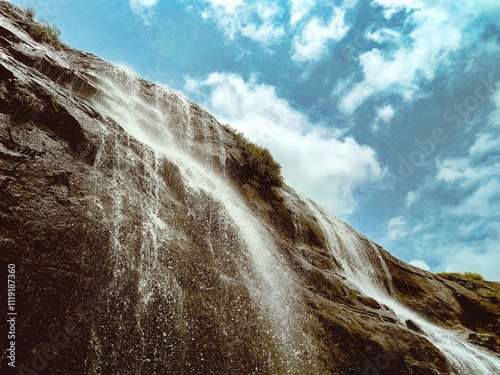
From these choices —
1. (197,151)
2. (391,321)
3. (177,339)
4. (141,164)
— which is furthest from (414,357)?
(197,151)

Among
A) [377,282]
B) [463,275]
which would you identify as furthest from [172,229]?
[463,275]

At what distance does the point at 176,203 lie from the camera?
9172mm

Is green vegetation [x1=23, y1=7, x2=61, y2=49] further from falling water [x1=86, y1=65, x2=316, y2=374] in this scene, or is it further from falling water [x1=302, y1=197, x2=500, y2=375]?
falling water [x1=302, y1=197, x2=500, y2=375]

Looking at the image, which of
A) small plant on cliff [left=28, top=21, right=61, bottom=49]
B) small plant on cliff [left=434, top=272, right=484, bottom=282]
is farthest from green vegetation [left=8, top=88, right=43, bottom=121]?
small plant on cliff [left=434, top=272, right=484, bottom=282]

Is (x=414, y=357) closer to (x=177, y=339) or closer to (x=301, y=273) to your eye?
(x=301, y=273)

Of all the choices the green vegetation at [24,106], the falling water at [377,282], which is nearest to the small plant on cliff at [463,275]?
the falling water at [377,282]

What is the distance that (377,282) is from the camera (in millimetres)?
15164

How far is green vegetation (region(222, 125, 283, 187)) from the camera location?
14.8 metres

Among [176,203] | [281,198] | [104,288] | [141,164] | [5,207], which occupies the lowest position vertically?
[104,288]

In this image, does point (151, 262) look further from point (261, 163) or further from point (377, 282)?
point (377, 282)

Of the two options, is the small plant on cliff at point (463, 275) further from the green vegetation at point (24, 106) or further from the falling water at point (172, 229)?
the green vegetation at point (24, 106)

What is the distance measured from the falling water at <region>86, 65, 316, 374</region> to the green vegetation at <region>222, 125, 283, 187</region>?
151 centimetres

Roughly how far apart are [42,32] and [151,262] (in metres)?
10.9

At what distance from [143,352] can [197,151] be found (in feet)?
28.2
